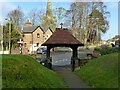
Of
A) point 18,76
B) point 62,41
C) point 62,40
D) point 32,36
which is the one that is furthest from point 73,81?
point 32,36

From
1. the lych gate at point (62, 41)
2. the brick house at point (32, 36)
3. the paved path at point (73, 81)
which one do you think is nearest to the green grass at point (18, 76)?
the paved path at point (73, 81)

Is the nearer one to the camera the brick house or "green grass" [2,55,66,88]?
"green grass" [2,55,66,88]

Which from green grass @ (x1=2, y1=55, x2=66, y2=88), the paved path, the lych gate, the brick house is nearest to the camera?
green grass @ (x1=2, y1=55, x2=66, y2=88)

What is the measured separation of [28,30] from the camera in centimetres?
7806

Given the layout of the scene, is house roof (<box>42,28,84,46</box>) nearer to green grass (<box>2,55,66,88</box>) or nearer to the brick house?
green grass (<box>2,55,66,88</box>)

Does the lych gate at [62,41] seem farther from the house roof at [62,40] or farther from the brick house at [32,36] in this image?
the brick house at [32,36]

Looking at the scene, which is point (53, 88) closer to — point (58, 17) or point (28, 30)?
point (28, 30)

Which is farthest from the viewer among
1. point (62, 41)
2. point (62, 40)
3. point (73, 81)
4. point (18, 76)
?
point (62, 40)

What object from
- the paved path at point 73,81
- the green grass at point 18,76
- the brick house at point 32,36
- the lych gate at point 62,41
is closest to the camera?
the green grass at point 18,76

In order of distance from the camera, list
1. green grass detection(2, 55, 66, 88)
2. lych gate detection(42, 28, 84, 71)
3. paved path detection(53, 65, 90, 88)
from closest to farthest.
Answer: green grass detection(2, 55, 66, 88) < paved path detection(53, 65, 90, 88) < lych gate detection(42, 28, 84, 71)

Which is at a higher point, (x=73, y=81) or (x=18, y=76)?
(x=18, y=76)

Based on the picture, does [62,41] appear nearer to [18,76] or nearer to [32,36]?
[18,76]

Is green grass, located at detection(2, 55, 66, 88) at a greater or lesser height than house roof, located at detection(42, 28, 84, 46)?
lesser

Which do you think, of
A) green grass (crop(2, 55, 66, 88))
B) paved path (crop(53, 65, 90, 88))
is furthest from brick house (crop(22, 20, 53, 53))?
green grass (crop(2, 55, 66, 88))
